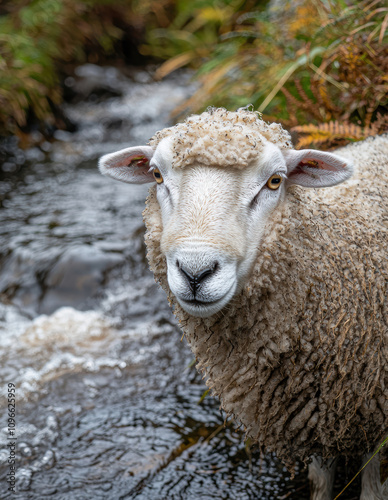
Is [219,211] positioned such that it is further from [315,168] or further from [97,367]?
[97,367]

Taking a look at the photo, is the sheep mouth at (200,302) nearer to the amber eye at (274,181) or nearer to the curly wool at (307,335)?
the curly wool at (307,335)

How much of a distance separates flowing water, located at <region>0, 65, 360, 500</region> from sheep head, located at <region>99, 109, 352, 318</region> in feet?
5.03

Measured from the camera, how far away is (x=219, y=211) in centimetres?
187

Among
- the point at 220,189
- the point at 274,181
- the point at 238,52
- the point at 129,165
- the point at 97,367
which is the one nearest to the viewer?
the point at 220,189

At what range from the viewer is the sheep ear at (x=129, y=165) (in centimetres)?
229

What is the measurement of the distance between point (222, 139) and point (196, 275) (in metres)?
0.55

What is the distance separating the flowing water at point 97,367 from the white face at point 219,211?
1.54m

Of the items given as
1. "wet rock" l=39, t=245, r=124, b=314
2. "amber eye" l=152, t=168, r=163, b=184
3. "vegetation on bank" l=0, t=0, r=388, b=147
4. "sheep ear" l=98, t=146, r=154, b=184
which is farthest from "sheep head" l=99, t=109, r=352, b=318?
"wet rock" l=39, t=245, r=124, b=314

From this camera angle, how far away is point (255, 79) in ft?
17.3

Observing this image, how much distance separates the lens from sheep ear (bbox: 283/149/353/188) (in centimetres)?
206

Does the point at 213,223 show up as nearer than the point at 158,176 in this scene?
Yes

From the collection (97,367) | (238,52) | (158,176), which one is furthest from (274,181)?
(238,52)

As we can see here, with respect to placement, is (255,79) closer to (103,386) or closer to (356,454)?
(103,386)

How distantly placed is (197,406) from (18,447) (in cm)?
114
